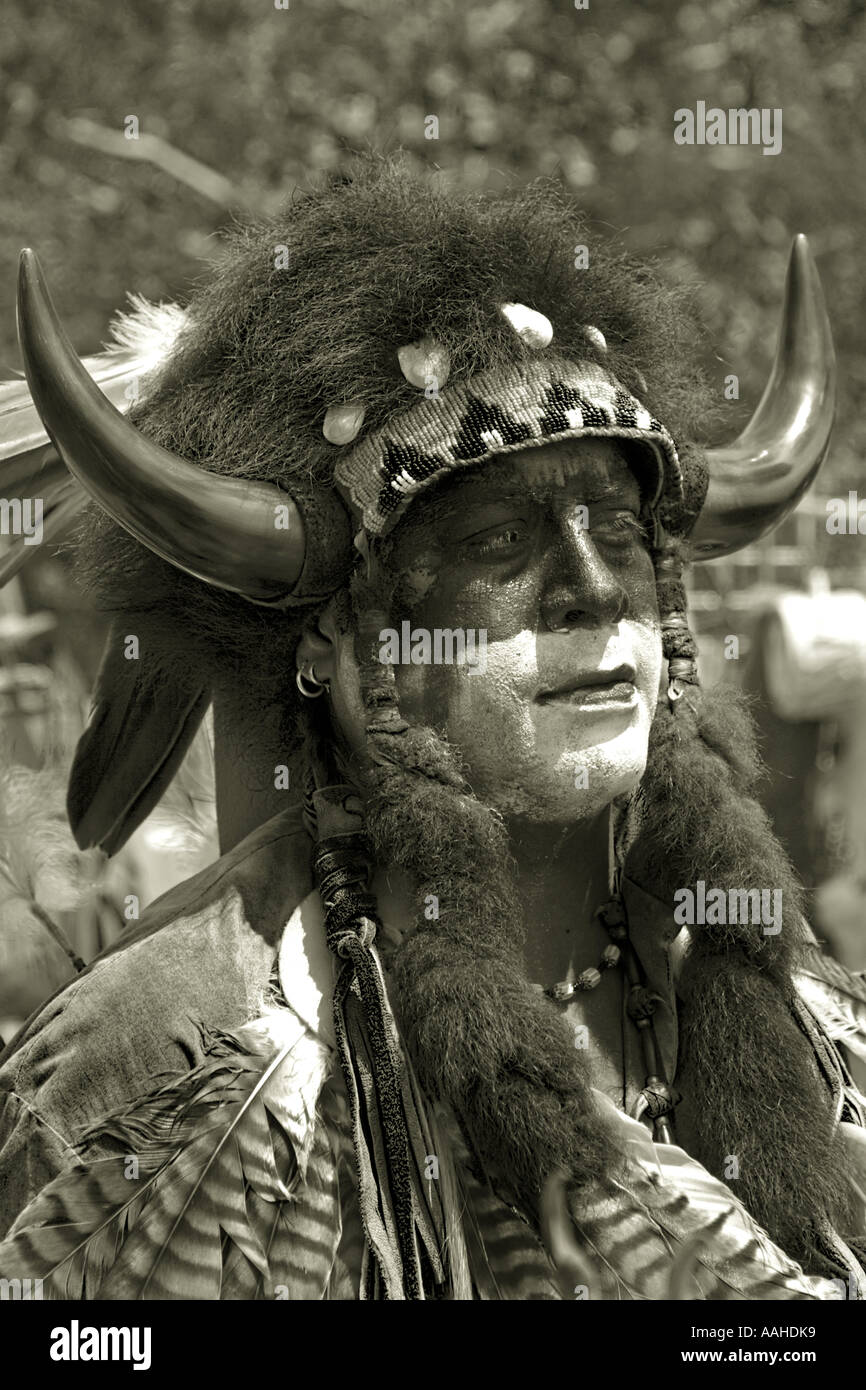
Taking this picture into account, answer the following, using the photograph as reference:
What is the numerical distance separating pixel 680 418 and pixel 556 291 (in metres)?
0.32

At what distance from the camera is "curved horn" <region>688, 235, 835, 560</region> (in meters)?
2.82

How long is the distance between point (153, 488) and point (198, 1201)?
1.04 metres

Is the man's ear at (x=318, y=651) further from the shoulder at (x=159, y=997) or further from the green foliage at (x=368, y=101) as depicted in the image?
the green foliage at (x=368, y=101)

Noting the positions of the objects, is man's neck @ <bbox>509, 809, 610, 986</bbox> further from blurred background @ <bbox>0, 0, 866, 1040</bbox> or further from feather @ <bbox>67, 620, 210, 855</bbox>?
blurred background @ <bbox>0, 0, 866, 1040</bbox>

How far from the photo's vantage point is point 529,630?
8.18 feet

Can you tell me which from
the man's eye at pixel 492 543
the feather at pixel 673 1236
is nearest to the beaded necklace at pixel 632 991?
the feather at pixel 673 1236

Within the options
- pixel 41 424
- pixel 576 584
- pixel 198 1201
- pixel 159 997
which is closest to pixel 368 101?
pixel 41 424

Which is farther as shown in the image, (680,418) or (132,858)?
(132,858)

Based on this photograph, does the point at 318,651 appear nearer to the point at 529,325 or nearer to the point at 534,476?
the point at 534,476

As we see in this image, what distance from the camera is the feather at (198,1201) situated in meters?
2.28

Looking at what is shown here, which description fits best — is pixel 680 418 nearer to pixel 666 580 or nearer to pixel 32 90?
pixel 666 580

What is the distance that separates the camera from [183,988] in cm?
254

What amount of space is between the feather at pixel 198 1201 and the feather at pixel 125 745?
74 cm
